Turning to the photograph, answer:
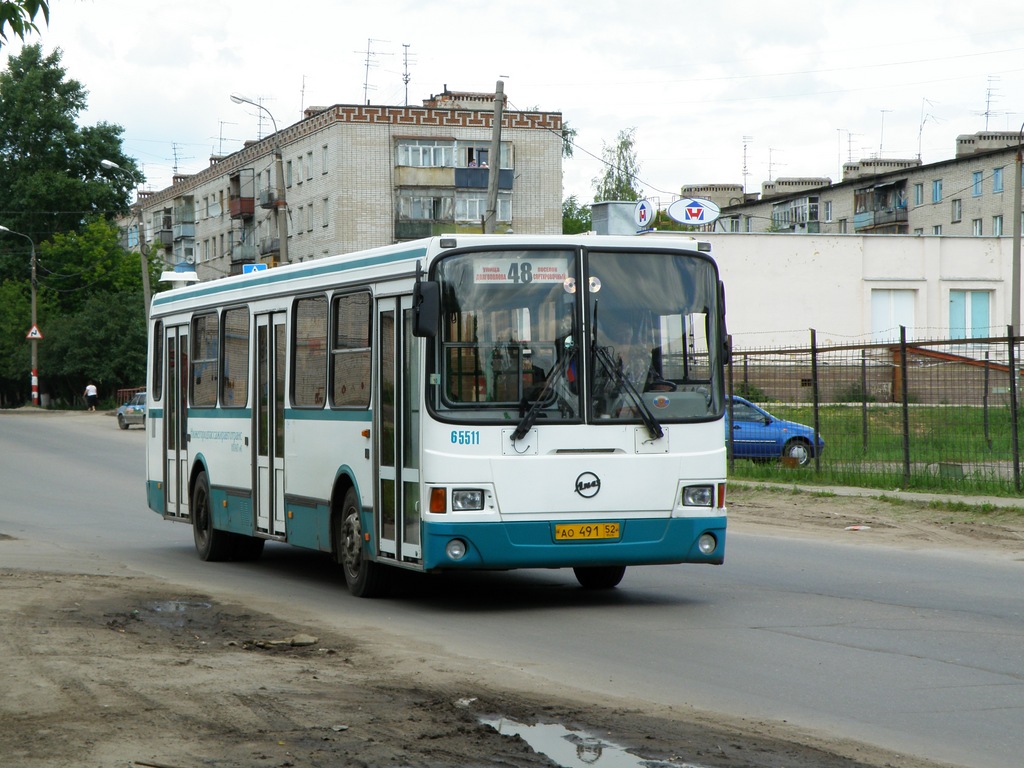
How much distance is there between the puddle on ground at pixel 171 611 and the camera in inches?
412

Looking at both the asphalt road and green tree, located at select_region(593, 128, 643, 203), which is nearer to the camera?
the asphalt road

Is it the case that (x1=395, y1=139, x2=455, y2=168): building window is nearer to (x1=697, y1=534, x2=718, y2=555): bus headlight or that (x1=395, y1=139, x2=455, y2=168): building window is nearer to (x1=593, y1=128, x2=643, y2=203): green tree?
(x1=593, y1=128, x2=643, y2=203): green tree

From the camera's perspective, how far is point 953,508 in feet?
59.5

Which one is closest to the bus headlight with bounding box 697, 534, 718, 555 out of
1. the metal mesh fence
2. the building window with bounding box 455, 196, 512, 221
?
the metal mesh fence

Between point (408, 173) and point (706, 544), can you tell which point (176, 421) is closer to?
point (706, 544)

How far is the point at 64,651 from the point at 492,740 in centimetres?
339

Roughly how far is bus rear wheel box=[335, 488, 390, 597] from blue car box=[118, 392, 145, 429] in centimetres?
4127

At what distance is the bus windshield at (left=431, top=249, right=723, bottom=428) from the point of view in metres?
10.8

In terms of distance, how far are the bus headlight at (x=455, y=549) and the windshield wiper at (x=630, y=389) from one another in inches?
63.7

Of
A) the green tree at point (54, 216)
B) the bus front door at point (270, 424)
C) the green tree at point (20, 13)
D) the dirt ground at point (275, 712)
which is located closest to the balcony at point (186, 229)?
the green tree at point (54, 216)

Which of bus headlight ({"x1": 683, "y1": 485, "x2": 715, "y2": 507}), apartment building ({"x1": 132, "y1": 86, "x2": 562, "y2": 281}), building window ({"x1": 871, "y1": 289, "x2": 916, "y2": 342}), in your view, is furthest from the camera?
apartment building ({"x1": 132, "y1": 86, "x2": 562, "y2": 281})

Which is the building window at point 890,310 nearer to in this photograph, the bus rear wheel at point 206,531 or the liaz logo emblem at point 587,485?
the bus rear wheel at point 206,531

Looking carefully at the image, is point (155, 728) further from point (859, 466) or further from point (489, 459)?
point (859, 466)

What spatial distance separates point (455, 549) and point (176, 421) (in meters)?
6.69
